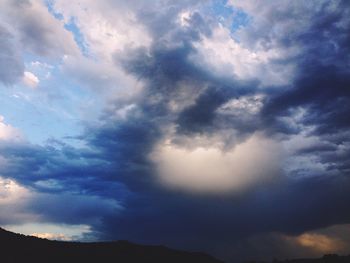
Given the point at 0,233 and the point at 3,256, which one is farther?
the point at 0,233

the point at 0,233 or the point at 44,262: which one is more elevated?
the point at 0,233

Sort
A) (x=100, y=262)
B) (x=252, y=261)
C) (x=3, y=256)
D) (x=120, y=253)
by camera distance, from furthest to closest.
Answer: (x=252, y=261)
(x=120, y=253)
(x=100, y=262)
(x=3, y=256)

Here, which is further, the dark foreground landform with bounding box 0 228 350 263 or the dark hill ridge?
the dark hill ridge

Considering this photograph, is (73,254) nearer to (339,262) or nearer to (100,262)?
(100,262)

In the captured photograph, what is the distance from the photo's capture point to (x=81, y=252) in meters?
69.9

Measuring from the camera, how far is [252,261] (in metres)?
77.7

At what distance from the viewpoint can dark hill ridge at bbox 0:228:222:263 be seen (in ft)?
212

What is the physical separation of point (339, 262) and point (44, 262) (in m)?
48.6

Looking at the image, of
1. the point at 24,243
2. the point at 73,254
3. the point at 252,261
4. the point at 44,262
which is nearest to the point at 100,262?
the point at 73,254

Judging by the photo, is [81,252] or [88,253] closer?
[81,252]

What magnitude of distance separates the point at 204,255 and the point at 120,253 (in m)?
18.9

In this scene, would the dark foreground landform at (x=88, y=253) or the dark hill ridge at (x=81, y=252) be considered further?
the dark hill ridge at (x=81, y=252)

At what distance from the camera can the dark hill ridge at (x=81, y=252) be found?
6456 centimetres

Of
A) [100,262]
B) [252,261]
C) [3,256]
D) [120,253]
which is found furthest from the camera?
[252,261]
